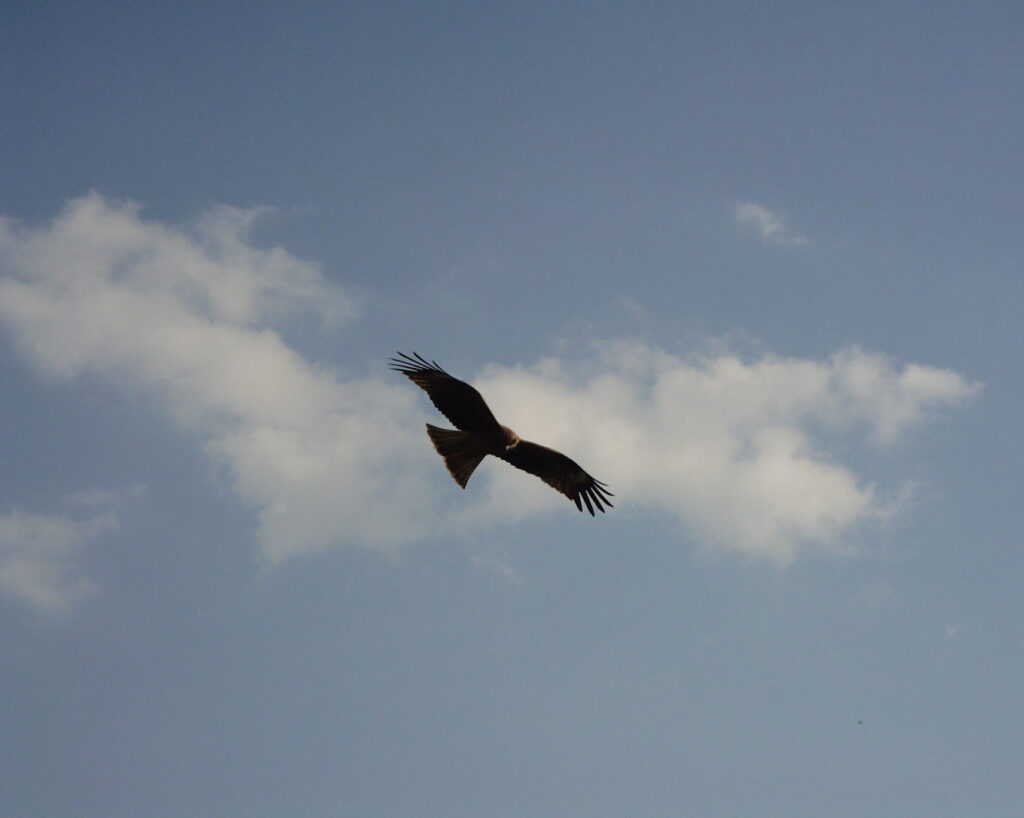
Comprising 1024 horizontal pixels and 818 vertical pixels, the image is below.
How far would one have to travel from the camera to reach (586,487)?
1416 centimetres

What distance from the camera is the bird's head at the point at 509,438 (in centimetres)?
1333

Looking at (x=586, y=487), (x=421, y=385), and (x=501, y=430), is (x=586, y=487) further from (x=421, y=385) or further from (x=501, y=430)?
(x=421, y=385)

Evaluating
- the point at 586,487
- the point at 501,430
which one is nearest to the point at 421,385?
the point at 501,430

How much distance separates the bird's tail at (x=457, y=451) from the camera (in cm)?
1331

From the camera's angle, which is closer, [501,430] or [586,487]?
[501,430]

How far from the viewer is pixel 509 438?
1339 cm

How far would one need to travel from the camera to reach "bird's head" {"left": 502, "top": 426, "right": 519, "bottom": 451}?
13328 mm

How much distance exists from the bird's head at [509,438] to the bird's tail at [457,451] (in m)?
0.39

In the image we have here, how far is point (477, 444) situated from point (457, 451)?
30 cm

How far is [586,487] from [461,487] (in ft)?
6.42

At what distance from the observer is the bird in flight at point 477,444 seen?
1284 cm

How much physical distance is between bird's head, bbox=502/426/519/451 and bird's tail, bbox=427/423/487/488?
1.29 ft

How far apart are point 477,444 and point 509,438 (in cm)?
47

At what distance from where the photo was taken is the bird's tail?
13.3 m
